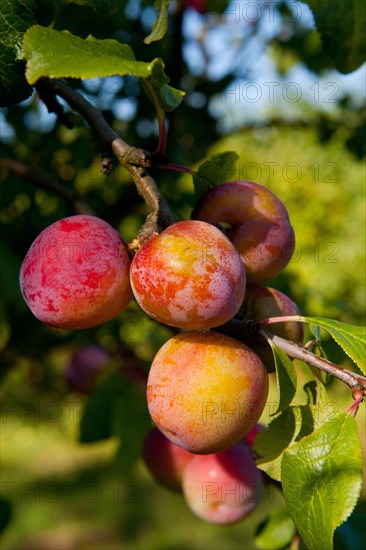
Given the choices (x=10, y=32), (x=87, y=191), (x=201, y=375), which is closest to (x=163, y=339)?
(x=87, y=191)

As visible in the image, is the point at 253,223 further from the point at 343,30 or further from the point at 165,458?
the point at 165,458

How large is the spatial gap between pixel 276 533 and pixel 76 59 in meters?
0.92

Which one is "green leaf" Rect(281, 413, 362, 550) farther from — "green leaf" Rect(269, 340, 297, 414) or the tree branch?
the tree branch

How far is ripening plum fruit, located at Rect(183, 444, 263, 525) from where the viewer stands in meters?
1.08

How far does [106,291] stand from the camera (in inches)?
27.1

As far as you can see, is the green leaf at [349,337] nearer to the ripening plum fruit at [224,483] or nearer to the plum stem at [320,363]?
the plum stem at [320,363]

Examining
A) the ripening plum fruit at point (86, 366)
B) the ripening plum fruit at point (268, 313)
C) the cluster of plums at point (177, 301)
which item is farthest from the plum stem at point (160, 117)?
the ripening plum fruit at point (86, 366)

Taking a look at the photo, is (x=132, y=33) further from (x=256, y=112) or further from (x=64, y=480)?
(x=256, y=112)

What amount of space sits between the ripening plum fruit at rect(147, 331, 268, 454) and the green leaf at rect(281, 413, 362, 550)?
8cm

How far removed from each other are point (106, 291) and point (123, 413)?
0.82m

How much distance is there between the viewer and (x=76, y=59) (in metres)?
0.60

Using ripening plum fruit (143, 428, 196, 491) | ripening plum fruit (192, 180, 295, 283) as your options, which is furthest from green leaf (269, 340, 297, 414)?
ripening plum fruit (143, 428, 196, 491)

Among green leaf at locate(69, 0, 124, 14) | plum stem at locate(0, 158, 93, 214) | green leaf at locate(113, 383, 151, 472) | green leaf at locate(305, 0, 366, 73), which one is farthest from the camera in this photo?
green leaf at locate(113, 383, 151, 472)

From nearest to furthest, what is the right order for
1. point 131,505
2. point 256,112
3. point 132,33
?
point 132,33
point 131,505
point 256,112
